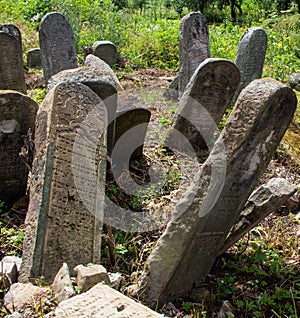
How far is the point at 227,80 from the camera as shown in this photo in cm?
619

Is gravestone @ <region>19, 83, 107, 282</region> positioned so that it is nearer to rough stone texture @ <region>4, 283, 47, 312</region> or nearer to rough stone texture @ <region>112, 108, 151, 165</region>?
rough stone texture @ <region>4, 283, 47, 312</region>

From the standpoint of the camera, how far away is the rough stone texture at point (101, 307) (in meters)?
2.54

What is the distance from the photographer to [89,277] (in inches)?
120

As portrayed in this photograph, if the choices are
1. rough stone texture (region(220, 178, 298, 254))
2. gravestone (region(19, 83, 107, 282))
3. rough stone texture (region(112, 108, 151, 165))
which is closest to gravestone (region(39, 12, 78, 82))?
rough stone texture (region(112, 108, 151, 165))

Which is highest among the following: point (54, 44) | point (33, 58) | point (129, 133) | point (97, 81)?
point (97, 81)

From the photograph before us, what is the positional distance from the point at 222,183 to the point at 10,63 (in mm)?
5276

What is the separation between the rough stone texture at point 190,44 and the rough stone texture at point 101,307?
5837 mm

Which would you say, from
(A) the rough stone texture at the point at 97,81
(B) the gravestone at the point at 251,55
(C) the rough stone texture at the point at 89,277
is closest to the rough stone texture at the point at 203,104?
(A) the rough stone texture at the point at 97,81

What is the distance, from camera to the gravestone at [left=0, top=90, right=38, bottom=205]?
4512 millimetres

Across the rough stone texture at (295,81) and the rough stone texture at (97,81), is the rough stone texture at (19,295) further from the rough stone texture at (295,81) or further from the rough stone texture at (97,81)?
the rough stone texture at (295,81)

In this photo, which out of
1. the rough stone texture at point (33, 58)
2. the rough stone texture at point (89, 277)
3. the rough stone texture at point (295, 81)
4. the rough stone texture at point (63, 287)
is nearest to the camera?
the rough stone texture at point (63, 287)

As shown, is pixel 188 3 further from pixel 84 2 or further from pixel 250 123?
pixel 250 123

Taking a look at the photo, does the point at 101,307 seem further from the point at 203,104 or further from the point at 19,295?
the point at 203,104

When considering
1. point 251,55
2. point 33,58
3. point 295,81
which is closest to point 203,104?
point 251,55
